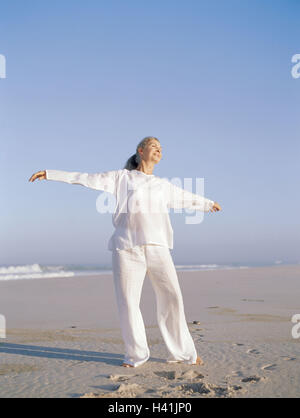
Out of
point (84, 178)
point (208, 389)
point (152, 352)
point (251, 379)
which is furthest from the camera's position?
point (152, 352)

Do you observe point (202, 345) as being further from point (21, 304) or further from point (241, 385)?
point (21, 304)

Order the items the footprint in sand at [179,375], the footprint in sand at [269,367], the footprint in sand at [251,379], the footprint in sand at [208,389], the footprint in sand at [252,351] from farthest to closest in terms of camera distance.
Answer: the footprint in sand at [252,351] < the footprint in sand at [269,367] < the footprint in sand at [179,375] < the footprint in sand at [251,379] < the footprint in sand at [208,389]

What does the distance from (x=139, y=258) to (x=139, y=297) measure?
0.40 metres

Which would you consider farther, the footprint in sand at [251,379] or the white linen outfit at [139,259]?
the white linen outfit at [139,259]

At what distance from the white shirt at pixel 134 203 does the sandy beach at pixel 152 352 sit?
127 cm

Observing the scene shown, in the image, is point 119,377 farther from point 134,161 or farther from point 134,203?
point 134,161

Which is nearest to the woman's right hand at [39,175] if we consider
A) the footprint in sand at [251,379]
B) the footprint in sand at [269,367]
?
the footprint in sand at [251,379]

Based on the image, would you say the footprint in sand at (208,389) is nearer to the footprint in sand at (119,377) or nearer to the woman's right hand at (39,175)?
the footprint in sand at (119,377)

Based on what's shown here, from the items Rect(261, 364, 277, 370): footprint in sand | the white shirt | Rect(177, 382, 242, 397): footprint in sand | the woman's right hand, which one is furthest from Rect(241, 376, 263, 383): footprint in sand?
the woman's right hand

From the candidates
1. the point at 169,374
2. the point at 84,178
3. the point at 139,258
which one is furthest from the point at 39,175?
the point at 169,374

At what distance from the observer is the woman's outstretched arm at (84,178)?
4.38m

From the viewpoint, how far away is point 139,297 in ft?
14.3
